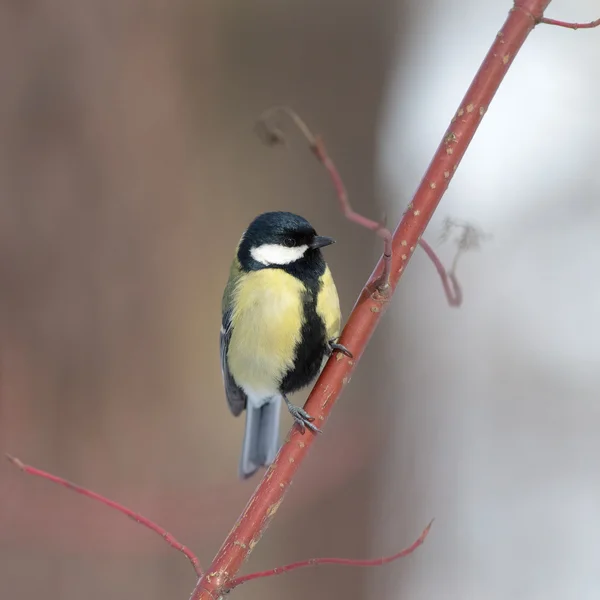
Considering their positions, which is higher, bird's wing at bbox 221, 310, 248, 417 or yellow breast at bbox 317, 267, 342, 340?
yellow breast at bbox 317, 267, 342, 340

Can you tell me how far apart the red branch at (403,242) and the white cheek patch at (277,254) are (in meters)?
0.38

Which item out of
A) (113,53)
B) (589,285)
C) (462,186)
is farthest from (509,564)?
(113,53)

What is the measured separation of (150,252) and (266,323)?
589 millimetres

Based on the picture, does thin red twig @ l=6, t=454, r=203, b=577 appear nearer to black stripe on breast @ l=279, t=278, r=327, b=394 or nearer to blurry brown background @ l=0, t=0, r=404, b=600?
black stripe on breast @ l=279, t=278, r=327, b=394

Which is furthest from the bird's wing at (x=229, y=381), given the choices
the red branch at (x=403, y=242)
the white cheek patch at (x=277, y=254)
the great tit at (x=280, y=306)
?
the red branch at (x=403, y=242)

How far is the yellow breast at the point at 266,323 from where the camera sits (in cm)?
110

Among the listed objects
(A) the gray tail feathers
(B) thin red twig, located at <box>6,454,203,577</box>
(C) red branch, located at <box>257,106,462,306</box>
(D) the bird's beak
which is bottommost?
(A) the gray tail feathers

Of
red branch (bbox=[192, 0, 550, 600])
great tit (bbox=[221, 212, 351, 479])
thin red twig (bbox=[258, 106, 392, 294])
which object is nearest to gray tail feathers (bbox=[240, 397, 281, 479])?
great tit (bbox=[221, 212, 351, 479])

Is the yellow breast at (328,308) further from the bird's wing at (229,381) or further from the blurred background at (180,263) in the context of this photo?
the blurred background at (180,263)

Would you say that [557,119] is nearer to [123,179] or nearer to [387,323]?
[387,323]

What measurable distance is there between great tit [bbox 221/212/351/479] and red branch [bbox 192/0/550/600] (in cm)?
31

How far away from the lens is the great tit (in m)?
1.10

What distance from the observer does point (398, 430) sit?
7.29 ft

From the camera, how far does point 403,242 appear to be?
2.38 feet
